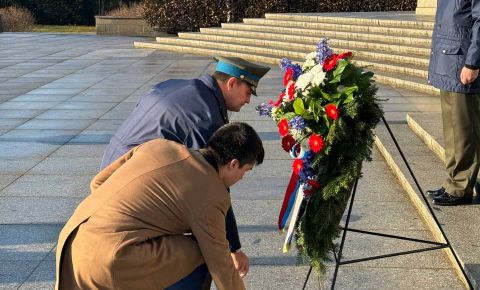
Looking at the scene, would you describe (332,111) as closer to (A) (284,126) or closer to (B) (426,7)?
(A) (284,126)

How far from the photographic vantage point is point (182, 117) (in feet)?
11.4

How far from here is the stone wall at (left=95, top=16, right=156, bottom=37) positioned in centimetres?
2406

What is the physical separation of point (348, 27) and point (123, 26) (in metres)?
10.7

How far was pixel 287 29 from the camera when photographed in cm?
1691

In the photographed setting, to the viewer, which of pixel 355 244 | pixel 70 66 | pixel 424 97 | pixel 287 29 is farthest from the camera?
pixel 287 29

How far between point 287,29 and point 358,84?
13.5m

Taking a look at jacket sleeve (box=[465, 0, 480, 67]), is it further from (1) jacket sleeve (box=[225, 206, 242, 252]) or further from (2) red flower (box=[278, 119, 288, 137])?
(1) jacket sleeve (box=[225, 206, 242, 252])

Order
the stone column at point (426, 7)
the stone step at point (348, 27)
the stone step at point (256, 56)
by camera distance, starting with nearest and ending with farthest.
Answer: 1. the stone step at point (256, 56)
2. the stone step at point (348, 27)
3. the stone column at point (426, 7)

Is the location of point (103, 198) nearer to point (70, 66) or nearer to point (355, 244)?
point (355, 244)

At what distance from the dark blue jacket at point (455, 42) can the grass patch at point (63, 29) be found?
26.1m

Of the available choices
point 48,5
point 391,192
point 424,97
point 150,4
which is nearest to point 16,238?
point 391,192

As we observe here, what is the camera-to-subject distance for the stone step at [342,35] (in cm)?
1339

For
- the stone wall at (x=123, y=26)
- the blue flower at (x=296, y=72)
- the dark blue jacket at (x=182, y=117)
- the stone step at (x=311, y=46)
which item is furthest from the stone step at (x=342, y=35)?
the dark blue jacket at (x=182, y=117)

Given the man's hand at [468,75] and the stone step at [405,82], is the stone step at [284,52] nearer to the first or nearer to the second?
the stone step at [405,82]
